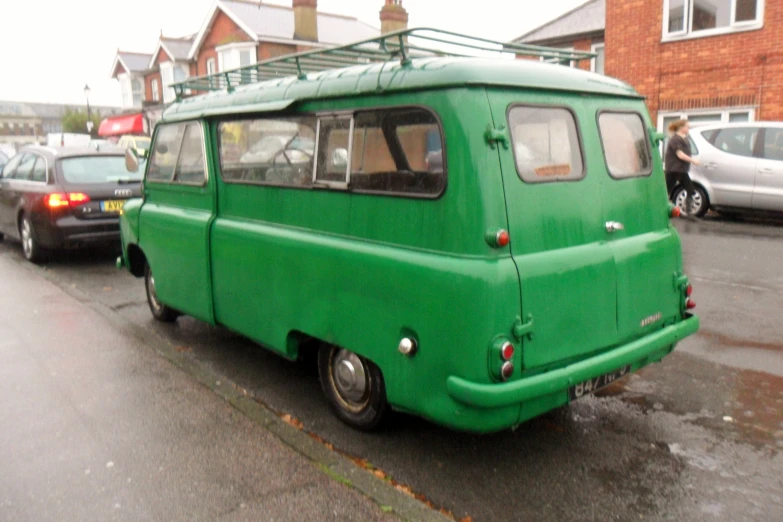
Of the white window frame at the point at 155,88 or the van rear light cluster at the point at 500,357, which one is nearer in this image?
the van rear light cluster at the point at 500,357

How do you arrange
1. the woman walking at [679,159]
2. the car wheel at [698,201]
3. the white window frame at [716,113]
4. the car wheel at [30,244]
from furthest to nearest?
1. the white window frame at [716,113]
2. the car wheel at [698,201]
3. the woman walking at [679,159]
4. the car wheel at [30,244]

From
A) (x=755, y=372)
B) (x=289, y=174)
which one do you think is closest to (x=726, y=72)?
(x=755, y=372)

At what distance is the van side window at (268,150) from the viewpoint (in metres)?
4.50

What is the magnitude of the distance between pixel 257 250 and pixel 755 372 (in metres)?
3.73

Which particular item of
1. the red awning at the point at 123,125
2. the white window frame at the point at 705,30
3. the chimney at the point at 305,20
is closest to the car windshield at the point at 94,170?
the white window frame at the point at 705,30

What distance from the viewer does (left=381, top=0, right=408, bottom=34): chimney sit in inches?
1134

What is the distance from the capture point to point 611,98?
4.25 metres

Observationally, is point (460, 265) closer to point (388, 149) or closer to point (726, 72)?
point (388, 149)

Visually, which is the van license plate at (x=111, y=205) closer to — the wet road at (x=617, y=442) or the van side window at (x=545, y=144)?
the wet road at (x=617, y=442)

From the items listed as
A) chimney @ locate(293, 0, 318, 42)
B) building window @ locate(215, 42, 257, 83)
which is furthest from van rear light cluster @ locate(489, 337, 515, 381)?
building window @ locate(215, 42, 257, 83)

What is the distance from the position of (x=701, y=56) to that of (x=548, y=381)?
15.5 meters

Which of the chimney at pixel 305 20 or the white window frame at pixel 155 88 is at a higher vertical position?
the chimney at pixel 305 20

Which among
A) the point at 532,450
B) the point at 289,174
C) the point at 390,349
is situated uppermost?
the point at 289,174

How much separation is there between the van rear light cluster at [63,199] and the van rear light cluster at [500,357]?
26.3 feet
